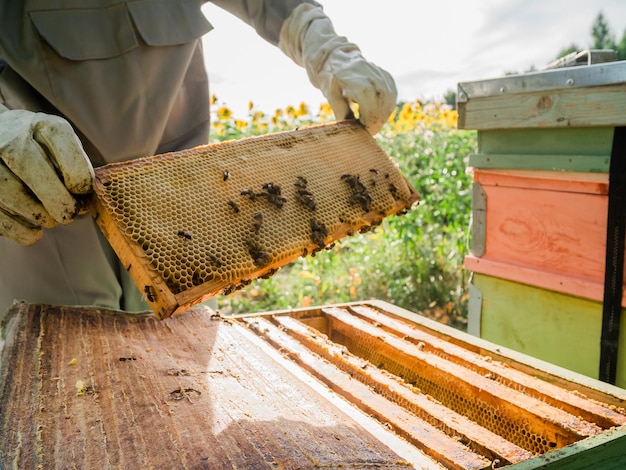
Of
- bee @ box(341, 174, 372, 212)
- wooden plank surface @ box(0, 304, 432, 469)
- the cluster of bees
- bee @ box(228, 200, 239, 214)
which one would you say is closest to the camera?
wooden plank surface @ box(0, 304, 432, 469)

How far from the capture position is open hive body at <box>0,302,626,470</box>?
1.23 m

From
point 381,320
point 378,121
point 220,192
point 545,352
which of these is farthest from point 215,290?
point 545,352

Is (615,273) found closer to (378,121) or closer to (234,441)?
(378,121)

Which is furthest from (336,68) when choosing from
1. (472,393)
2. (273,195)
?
(472,393)

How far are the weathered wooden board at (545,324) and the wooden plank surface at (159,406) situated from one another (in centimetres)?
154

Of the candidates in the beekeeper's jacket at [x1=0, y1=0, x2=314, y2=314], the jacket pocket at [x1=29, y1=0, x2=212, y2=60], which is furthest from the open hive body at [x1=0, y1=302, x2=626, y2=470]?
the jacket pocket at [x1=29, y1=0, x2=212, y2=60]

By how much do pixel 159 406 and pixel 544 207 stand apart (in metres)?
2.08

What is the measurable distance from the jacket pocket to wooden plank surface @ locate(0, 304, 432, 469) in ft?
3.69

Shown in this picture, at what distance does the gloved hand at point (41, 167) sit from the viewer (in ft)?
4.89

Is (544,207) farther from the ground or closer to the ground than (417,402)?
farther from the ground

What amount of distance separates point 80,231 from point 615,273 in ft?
7.77

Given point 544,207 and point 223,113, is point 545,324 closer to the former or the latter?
point 544,207

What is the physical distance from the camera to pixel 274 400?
1.50 m

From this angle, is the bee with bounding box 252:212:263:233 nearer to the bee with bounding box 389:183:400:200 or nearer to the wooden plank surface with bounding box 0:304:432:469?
the wooden plank surface with bounding box 0:304:432:469
